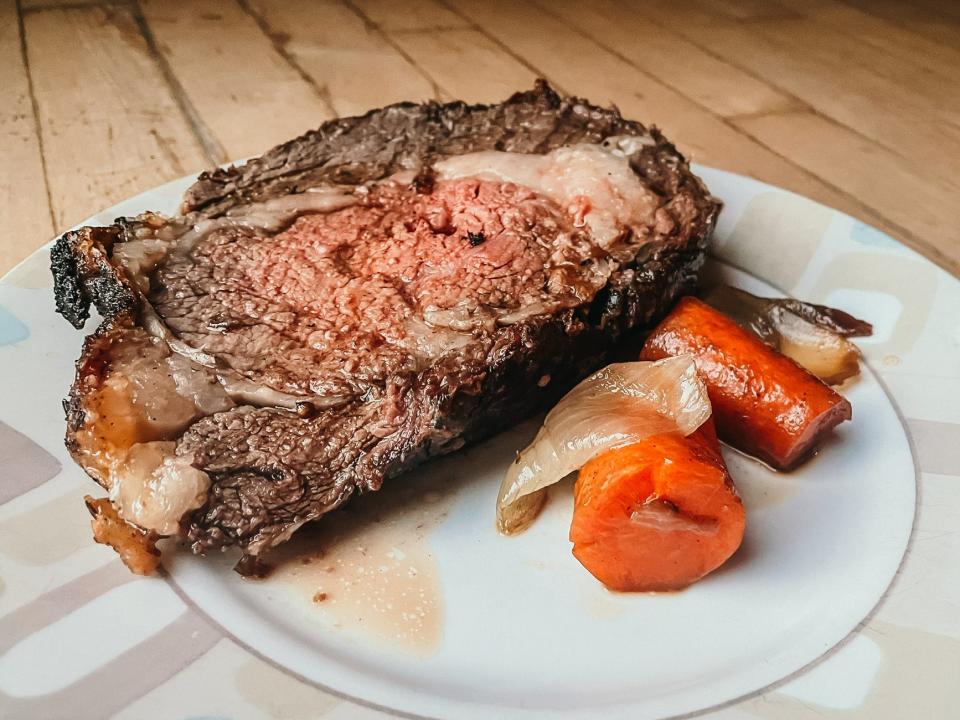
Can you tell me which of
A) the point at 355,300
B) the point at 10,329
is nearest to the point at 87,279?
the point at 10,329

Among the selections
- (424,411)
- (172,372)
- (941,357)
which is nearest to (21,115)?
(172,372)

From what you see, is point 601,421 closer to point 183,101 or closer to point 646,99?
point 646,99

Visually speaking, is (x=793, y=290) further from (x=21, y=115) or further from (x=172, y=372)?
(x=21, y=115)

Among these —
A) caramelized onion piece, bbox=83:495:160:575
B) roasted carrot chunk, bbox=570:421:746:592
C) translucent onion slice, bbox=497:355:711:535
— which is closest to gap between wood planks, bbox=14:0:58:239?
caramelized onion piece, bbox=83:495:160:575

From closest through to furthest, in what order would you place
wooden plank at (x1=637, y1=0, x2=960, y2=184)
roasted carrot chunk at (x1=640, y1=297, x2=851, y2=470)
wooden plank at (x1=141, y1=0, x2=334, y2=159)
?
roasted carrot chunk at (x1=640, y1=297, x2=851, y2=470) → wooden plank at (x1=141, y1=0, x2=334, y2=159) → wooden plank at (x1=637, y1=0, x2=960, y2=184)

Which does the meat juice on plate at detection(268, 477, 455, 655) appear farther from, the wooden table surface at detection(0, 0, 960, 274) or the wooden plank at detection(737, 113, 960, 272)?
the wooden plank at detection(737, 113, 960, 272)

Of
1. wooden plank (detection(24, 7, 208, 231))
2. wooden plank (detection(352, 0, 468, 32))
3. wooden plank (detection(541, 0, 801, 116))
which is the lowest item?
wooden plank (detection(24, 7, 208, 231))
